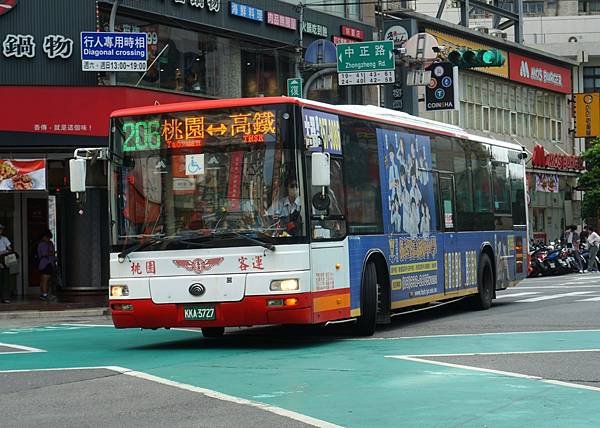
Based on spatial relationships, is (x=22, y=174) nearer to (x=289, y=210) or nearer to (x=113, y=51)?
(x=113, y=51)

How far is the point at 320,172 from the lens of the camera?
14859 mm

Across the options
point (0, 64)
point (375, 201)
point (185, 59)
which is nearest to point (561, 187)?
point (185, 59)

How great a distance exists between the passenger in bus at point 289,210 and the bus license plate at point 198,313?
143 cm

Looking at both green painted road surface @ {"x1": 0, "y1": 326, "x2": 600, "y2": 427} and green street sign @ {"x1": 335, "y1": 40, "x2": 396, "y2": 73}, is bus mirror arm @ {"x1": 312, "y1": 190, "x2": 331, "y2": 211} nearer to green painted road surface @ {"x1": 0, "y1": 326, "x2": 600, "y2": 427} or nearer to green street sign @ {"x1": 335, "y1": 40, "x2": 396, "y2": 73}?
green painted road surface @ {"x1": 0, "y1": 326, "x2": 600, "y2": 427}

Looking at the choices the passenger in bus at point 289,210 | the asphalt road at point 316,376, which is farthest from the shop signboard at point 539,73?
the passenger in bus at point 289,210

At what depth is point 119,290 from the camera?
15.6 metres

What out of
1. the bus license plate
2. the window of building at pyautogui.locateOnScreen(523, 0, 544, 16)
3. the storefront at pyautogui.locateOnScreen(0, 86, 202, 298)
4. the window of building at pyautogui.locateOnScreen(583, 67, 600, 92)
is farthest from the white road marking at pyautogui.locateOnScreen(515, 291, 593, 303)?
the window of building at pyautogui.locateOnScreen(523, 0, 544, 16)

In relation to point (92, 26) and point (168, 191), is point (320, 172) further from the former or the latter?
point (92, 26)

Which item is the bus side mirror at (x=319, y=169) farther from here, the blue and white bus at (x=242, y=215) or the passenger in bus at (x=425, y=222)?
the passenger in bus at (x=425, y=222)

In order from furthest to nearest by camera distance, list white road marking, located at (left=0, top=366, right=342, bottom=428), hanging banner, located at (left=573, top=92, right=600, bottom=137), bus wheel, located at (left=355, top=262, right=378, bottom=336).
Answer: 1. hanging banner, located at (left=573, top=92, right=600, bottom=137)
2. bus wheel, located at (left=355, top=262, right=378, bottom=336)
3. white road marking, located at (left=0, top=366, right=342, bottom=428)

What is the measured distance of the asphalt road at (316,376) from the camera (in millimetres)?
9758

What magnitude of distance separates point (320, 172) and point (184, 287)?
2329 mm

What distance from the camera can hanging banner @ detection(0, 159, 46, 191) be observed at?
27.3 meters

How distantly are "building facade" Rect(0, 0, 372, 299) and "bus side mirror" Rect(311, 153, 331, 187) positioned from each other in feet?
45.7
